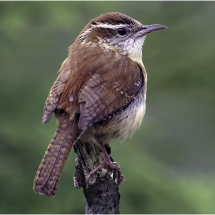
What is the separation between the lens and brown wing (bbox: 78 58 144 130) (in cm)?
530

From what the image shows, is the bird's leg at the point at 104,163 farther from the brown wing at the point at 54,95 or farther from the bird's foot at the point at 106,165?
the brown wing at the point at 54,95

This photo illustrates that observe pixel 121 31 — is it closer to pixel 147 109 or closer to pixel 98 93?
pixel 98 93

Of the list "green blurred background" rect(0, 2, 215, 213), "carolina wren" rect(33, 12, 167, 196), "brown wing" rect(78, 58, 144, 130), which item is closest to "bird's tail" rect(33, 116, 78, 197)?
"carolina wren" rect(33, 12, 167, 196)

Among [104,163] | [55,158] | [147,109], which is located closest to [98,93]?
[104,163]

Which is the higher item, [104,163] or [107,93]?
[107,93]

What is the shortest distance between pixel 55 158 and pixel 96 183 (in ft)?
1.14

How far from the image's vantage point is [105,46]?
6.10m

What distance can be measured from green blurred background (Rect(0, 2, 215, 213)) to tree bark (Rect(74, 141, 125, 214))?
1611 mm

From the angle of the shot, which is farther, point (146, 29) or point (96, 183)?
point (146, 29)

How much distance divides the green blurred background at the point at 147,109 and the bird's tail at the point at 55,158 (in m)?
1.81

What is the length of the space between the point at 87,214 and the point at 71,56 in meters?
1.61

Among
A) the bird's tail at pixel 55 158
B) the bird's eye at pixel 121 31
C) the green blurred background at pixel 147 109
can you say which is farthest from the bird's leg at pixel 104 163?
the green blurred background at pixel 147 109

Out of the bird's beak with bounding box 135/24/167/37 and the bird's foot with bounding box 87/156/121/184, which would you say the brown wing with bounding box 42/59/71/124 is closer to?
the bird's foot with bounding box 87/156/121/184

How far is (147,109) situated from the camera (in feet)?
27.3
